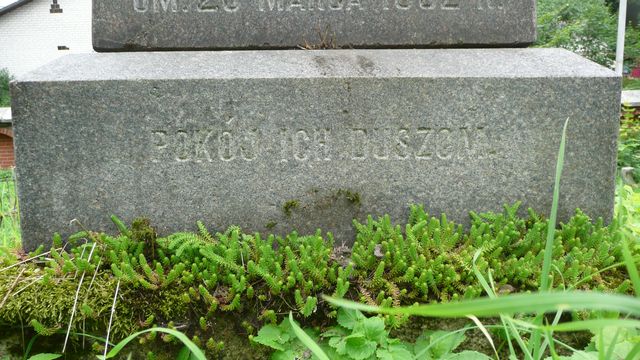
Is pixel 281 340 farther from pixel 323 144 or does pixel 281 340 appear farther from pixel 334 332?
pixel 323 144

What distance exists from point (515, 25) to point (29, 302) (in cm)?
250

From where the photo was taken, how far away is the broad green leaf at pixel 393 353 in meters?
1.69

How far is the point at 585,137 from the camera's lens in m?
2.53

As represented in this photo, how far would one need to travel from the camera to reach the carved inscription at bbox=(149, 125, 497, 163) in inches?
97.6

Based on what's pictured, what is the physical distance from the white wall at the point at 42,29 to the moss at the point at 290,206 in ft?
89.7

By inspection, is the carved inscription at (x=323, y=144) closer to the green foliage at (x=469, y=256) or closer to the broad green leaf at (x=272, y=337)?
the green foliage at (x=469, y=256)

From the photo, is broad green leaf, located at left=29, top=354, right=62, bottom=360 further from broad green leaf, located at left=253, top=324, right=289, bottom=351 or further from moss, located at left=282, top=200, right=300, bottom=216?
moss, located at left=282, top=200, right=300, bottom=216

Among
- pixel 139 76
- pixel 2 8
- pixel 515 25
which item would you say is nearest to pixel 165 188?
pixel 139 76

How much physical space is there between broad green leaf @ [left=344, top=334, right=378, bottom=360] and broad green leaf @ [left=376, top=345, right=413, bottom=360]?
0.08 ft

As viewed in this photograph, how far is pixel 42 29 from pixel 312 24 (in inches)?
1123

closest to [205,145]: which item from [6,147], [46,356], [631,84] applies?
[46,356]

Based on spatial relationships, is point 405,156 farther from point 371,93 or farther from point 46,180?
point 46,180

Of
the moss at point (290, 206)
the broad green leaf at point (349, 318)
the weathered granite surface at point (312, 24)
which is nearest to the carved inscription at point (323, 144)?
the moss at point (290, 206)

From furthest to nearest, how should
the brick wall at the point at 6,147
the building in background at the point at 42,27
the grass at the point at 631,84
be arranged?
the building in background at the point at 42,27 → the grass at the point at 631,84 → the brick wall at the point at 6,147
